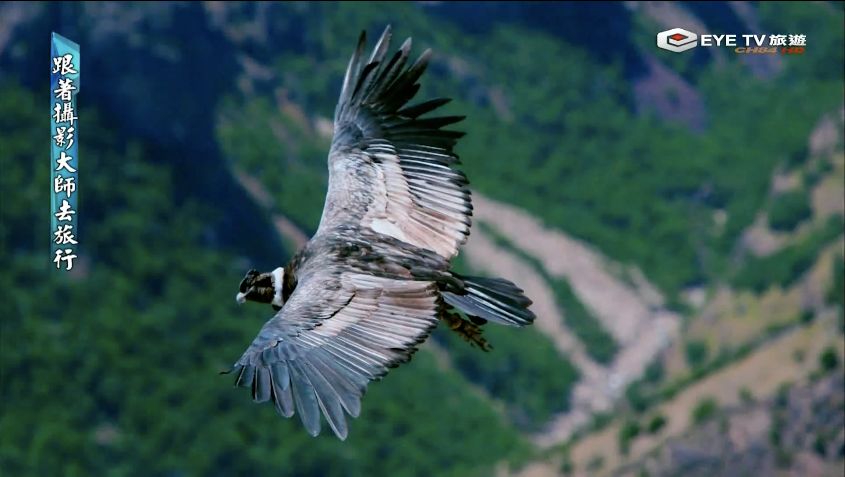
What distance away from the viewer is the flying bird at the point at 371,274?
19000 mm

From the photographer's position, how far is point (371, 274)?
20.8 meters

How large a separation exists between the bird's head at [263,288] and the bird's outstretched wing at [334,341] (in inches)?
23.5

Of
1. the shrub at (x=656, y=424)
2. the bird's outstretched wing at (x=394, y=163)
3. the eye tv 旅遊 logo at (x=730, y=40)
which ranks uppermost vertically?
the eye tv 旅遊 logo at (x=730, y=40)

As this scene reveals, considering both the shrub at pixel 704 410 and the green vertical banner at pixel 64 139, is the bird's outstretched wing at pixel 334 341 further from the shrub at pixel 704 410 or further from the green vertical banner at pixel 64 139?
the shrub at pixel 704 410

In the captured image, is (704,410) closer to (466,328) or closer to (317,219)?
(317,219)

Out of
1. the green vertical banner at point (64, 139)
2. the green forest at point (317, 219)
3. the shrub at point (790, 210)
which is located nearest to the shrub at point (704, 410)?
the green forest at point (317, 219)

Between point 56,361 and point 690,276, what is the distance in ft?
114

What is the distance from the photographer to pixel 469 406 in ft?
269

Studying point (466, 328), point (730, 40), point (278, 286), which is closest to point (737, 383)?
point (730, 40)

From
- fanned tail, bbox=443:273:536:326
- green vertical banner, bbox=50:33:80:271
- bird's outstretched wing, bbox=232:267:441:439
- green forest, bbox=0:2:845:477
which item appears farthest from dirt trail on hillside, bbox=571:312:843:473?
bird's outstretched wing, bbox=232:267:441:439

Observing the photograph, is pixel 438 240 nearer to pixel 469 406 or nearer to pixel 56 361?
pixel 56 361

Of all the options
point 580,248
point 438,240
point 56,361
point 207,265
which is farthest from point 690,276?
point 438,240

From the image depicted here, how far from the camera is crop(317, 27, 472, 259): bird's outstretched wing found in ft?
73.2

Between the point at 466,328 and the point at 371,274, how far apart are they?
118 cm
